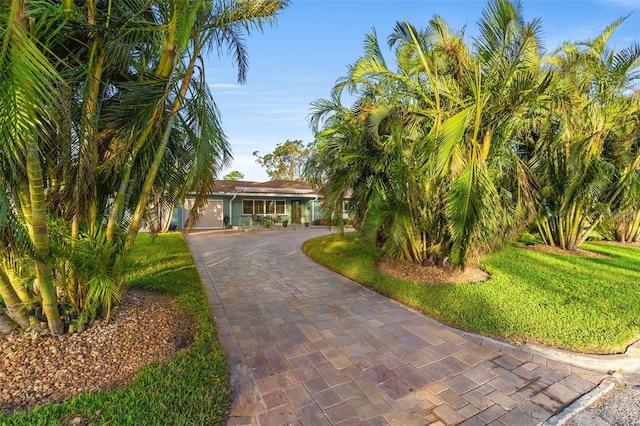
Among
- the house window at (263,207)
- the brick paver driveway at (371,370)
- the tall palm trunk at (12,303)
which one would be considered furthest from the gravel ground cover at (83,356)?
the house window at (263,207)

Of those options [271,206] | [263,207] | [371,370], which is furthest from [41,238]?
[271,206]

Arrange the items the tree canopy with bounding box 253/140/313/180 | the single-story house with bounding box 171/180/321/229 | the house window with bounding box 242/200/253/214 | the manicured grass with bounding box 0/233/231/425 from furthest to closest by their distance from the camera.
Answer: the tree canopy with bounding box 253/140/313/180
the house window with bounding box 242/200/253/214
the single-story house with bounding box 171/180/321/229
the manicured grass with bounding box 0/233/231/425

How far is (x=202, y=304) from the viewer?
500 centimetres

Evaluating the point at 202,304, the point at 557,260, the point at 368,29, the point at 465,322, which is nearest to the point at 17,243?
the point at 202,304

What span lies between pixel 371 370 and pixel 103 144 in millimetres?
4039

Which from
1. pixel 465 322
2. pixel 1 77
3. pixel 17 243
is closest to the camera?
pixel 1 77

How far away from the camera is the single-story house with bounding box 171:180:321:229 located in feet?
61.9

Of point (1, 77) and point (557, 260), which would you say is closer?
point (1, 77)

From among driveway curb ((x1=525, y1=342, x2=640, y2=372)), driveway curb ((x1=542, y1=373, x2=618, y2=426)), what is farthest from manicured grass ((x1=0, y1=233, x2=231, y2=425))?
driveway curb ((x1=525, y1=342, x2=640, y2=372))

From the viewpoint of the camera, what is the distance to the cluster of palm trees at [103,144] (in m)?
2.72

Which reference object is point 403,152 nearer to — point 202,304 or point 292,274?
point 292,274

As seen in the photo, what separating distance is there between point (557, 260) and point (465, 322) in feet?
20.1

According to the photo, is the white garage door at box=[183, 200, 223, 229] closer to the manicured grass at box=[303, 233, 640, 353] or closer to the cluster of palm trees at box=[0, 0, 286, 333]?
the manicured grass at box=[303, 233, 640, 353]

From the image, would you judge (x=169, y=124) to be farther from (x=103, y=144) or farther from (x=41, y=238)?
(x=41, y=238)
